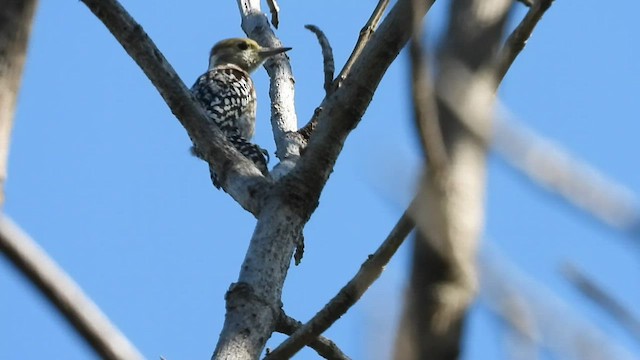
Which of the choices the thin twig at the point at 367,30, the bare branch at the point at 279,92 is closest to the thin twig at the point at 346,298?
the bare branch at the point at 279,92

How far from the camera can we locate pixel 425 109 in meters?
1.56

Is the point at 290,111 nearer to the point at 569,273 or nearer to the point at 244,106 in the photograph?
the point at 244,106

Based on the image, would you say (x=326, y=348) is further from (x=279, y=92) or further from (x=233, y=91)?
(x=233, y=91)

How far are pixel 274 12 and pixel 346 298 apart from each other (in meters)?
4.49

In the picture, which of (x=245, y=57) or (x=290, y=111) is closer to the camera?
(x=290, y=111)

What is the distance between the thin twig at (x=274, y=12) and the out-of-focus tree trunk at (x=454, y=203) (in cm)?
587

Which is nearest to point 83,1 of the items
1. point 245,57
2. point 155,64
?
point 155,64

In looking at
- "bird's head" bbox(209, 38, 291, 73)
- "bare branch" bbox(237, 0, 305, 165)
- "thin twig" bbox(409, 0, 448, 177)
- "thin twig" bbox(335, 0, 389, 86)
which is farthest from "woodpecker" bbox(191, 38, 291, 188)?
"thin twig" bbox(409, 0, 448, 177)

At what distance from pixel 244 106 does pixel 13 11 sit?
819 centimetres

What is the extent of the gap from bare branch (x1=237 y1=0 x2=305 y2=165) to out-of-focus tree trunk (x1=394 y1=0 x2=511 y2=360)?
383 cm

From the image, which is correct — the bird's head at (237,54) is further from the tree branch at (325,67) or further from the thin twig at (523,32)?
the thin twig at (523,32)

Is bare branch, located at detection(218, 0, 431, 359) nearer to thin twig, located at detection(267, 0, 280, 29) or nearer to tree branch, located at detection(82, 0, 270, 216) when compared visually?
tree branch, located at detection(82, 0, 270, 216)

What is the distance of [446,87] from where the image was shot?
1.50 m

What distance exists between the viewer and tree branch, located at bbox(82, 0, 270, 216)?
4.55 metres
